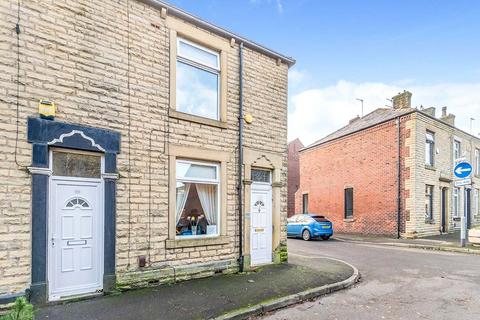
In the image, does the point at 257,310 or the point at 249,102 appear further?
the point at 249,102

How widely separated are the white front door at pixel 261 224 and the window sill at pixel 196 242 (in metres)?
1.09

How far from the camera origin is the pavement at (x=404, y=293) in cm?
581

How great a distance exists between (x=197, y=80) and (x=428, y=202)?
15.8m

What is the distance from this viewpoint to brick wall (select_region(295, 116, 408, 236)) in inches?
731

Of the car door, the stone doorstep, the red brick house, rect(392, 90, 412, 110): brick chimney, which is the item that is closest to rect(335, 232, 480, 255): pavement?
the car door

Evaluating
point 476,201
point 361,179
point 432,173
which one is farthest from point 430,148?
point 476,201

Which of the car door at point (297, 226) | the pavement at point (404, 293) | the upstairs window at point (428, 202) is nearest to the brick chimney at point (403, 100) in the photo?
the upstairs window at point (428, 202)

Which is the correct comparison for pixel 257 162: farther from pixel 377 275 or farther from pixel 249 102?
pixel 377 275

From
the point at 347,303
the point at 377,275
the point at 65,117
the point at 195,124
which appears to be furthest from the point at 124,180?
the point at 377,275

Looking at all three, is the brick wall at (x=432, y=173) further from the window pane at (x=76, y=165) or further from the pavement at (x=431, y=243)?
the window pane at (x=76, y=165)

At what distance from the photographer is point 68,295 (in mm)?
6117

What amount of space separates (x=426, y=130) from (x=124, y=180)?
56.2 ft

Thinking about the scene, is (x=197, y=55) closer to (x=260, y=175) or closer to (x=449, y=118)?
Result: (x=260, y=175)

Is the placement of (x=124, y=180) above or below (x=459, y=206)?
above
